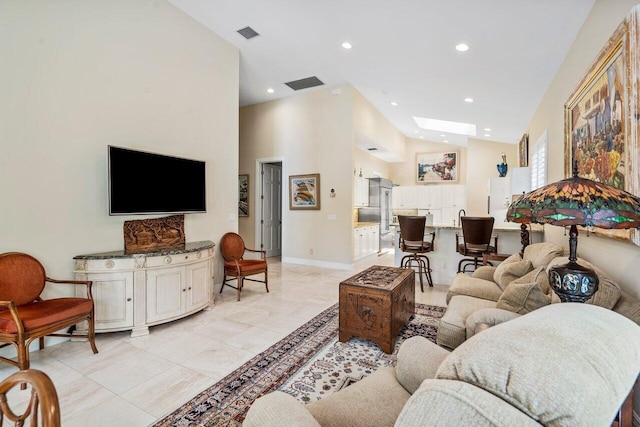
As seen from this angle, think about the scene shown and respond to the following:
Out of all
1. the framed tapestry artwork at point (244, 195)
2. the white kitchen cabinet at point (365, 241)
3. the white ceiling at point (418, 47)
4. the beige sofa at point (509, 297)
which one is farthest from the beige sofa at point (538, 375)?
the framed tapestry artwork at point (244, 195)

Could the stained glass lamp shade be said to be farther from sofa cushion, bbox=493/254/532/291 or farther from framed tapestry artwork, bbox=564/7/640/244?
→ sofa cushion, bbox=493/254/532/291

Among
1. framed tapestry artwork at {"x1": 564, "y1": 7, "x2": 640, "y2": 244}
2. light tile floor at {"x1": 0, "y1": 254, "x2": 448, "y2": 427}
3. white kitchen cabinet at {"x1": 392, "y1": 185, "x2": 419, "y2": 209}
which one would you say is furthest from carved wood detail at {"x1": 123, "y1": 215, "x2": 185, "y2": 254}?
white kitchen cabinet at {"x1": 392, "y1": 185, "x2": 419, "y2": 209}

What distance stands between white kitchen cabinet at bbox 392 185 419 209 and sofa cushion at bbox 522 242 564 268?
21.3 feet

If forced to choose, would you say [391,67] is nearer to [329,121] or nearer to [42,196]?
[329,121]

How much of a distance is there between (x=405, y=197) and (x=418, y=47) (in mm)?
6681

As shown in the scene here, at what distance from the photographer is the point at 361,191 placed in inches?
285

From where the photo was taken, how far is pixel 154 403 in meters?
1.98

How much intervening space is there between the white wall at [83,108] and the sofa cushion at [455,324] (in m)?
3.37

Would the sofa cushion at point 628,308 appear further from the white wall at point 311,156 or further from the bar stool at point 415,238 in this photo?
the white wall at point 311,156

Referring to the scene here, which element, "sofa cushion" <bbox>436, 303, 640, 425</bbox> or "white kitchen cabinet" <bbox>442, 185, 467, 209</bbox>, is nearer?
"sofa cushion" <bbox>436, 303, 640, 425</bbox>

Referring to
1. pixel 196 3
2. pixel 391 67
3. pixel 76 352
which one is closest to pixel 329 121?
pixel 391 67

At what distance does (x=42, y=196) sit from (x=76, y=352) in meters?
1.47

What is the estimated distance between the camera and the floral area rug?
1898 millimetres

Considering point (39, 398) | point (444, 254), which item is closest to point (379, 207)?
point (444, 254)
